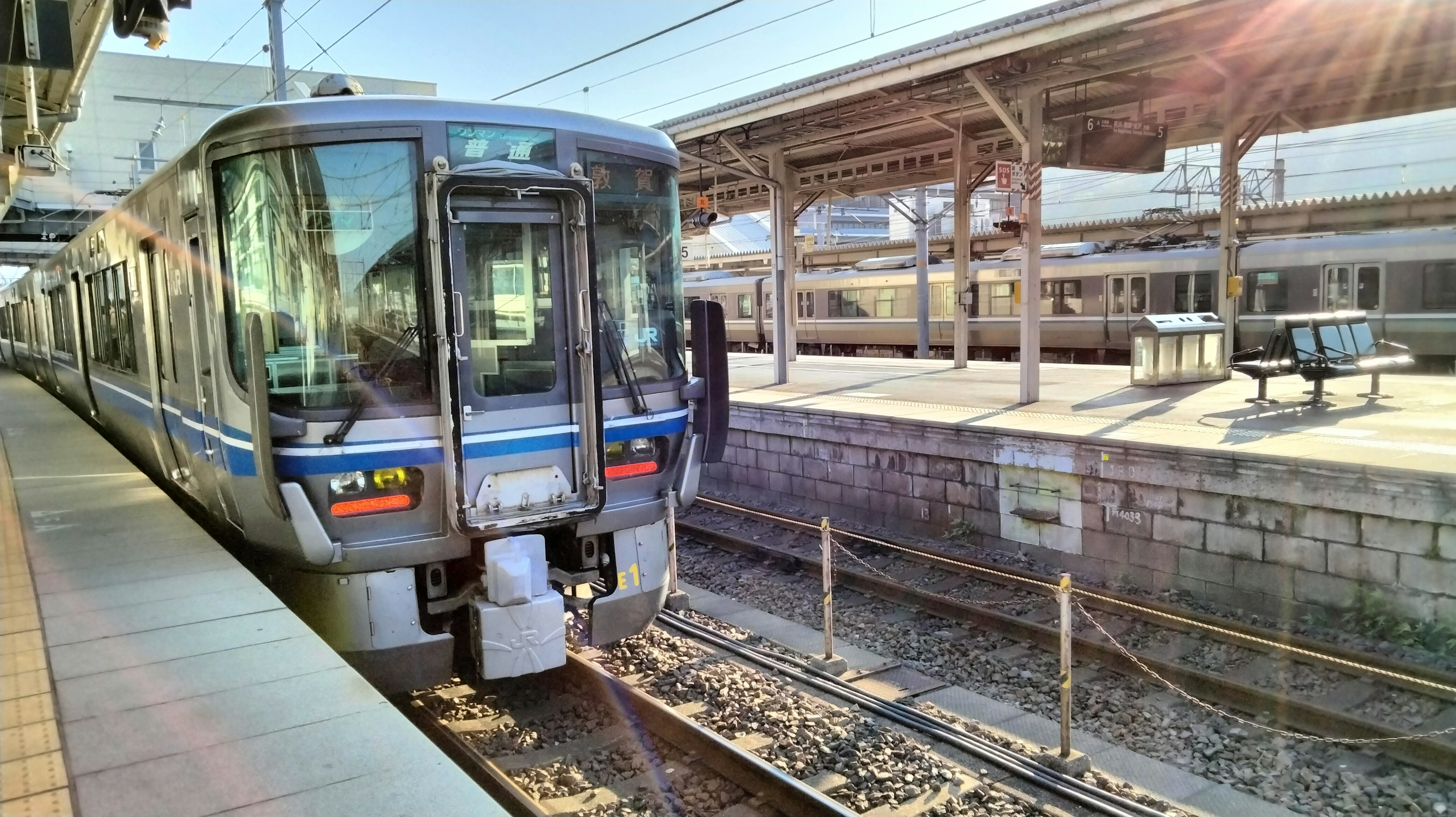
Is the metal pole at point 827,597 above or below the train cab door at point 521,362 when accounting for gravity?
below

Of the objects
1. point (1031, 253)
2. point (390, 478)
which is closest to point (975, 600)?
point (390, 478)

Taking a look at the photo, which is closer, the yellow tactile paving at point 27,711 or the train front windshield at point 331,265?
the yellow tactile paving at point 27,711

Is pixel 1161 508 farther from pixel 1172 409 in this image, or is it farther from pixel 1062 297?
pixel 1062 297

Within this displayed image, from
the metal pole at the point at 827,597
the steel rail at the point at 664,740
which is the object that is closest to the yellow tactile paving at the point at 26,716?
the steel rail at the point at 664,740

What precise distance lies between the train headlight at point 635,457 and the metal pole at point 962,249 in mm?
11425

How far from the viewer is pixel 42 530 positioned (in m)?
6.46

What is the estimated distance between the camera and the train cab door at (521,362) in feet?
16.1

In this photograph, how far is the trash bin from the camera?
43.4 feet

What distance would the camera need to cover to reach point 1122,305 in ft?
70.8

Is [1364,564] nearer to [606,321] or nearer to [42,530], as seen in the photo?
[606,321]

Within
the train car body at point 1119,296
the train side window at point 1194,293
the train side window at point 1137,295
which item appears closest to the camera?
the train car body at point 1119,296

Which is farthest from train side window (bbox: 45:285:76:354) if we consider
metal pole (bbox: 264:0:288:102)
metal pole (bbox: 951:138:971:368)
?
metal pole (bbox: 951:138:971:368)

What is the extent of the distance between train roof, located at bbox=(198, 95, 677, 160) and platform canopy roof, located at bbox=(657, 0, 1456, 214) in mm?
6603

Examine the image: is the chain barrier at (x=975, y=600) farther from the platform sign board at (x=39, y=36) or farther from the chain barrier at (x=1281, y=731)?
the platform sign board at (x=39, y=36)
